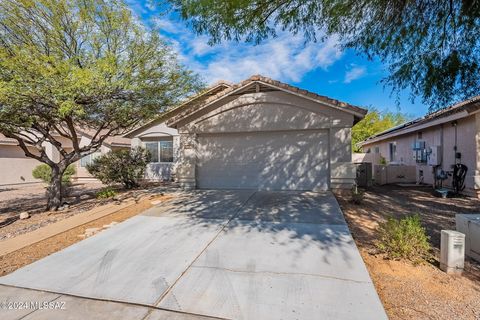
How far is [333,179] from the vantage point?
9250 mm

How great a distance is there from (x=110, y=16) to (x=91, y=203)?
6166 millimetres

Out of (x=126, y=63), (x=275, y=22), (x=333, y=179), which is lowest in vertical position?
(x=333, y=179)

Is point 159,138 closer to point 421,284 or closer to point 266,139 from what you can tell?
point 266,139

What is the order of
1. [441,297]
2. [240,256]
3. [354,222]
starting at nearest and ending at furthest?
1. [441,297]
2. [240,256]
3. [354,222]

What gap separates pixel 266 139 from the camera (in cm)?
1023

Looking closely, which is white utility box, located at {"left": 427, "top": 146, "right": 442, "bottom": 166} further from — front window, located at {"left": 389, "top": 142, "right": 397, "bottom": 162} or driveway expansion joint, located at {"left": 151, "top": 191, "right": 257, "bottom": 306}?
driveway expansion joint, located at {"left": 151, "top": 191, "right": 257, "bottom": 306}

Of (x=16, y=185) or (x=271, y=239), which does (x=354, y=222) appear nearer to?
(x=271, y=239)

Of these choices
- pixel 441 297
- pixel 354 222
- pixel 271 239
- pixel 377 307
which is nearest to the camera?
pixel 377 307

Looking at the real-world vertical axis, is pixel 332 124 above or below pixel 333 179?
above

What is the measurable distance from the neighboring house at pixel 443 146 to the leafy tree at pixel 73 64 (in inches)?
383

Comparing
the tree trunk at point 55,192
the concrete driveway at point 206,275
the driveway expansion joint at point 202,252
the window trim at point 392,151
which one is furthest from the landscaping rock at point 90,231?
the window trim at point 392,151

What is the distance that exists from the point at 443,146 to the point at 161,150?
1436cm

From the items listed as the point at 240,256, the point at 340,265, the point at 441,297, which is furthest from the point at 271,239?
the point at 441,297

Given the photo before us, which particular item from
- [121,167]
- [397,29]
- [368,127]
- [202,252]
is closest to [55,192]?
[121,167]
